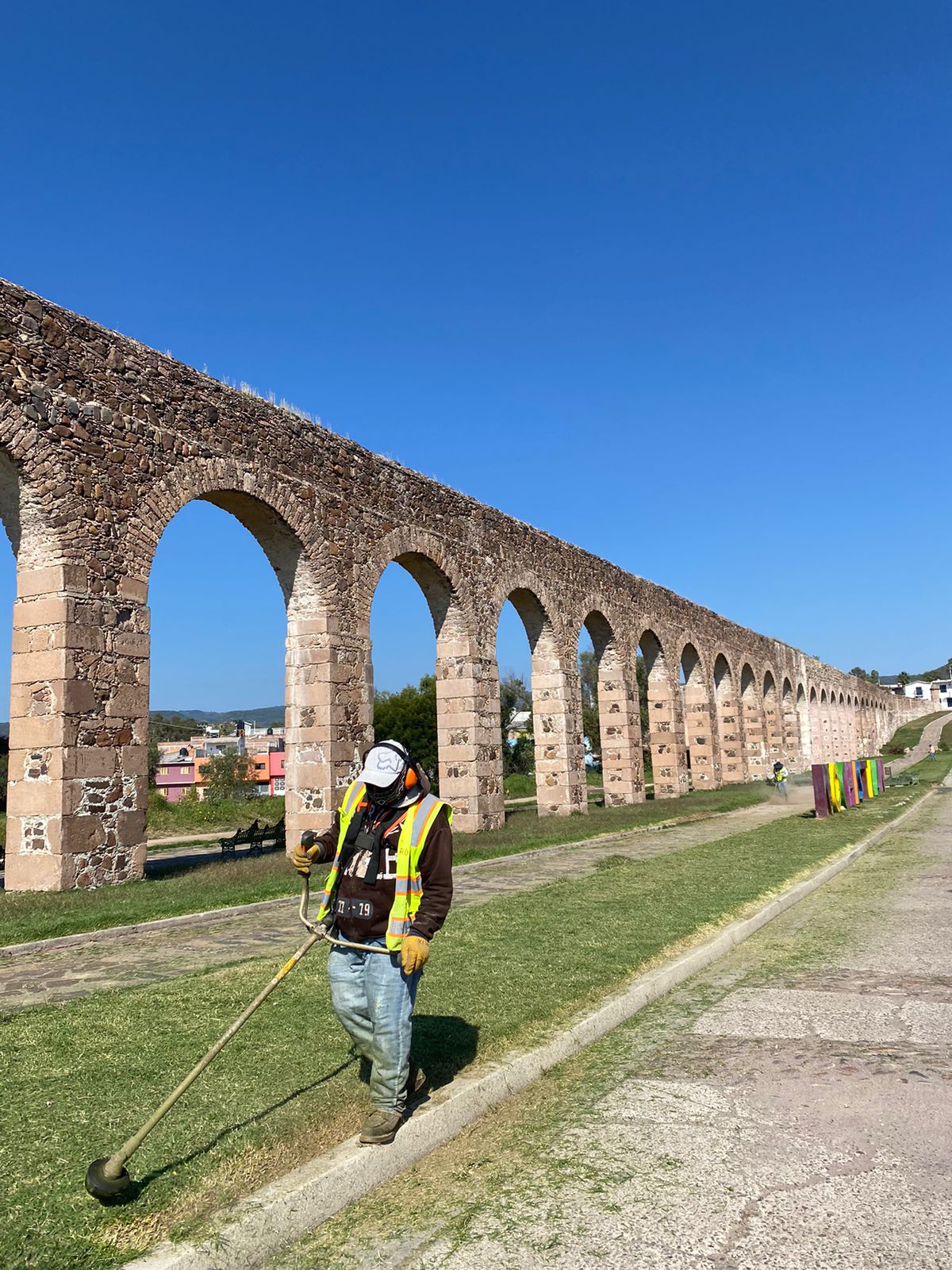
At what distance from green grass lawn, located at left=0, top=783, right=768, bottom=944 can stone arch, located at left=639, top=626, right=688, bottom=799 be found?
9557 millimetres

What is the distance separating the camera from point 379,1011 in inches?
141

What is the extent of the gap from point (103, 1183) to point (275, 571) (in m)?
A: 11.7

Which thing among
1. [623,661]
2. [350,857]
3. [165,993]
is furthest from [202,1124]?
[623,661]

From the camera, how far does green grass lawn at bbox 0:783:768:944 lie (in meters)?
7.98

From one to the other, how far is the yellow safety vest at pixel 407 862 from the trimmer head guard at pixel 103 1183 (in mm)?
1123

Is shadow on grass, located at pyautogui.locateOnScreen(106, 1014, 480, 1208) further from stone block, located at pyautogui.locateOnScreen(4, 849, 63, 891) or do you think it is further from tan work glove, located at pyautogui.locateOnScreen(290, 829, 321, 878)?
stone block, located at pyautogui.locateOnScreen(4, 849, 63, 891)

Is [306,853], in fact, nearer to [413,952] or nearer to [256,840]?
[413,952]

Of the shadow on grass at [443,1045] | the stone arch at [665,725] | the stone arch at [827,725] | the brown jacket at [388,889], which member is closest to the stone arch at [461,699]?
the stone arch at [665,725]

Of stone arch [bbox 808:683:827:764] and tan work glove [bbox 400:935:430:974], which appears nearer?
tan work glove [bbox 400:935:430:974]

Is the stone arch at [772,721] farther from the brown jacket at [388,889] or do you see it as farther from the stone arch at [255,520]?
the brown jacket at [388,889]

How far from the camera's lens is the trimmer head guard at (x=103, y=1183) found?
285 cm

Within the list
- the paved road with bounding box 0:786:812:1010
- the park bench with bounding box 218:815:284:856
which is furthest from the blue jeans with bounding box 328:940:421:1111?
the park bench with bounding box 218:815:284:856

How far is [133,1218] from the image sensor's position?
279 cm

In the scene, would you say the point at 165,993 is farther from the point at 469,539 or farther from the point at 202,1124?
the point at 469,539
